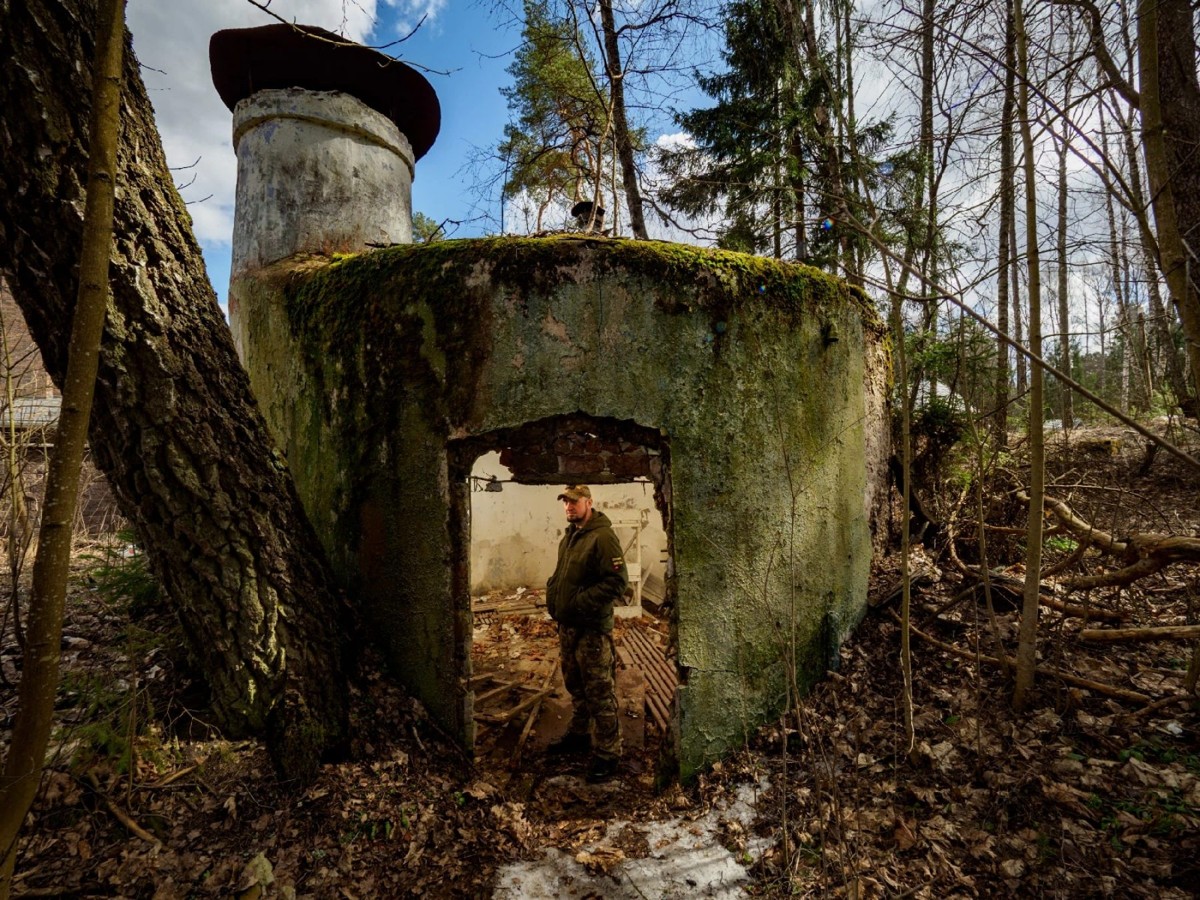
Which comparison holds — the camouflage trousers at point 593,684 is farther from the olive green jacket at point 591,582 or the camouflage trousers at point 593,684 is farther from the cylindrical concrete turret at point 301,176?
the cylindrical concrete turret at point 301,176

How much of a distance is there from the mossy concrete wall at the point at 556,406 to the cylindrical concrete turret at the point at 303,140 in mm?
1318

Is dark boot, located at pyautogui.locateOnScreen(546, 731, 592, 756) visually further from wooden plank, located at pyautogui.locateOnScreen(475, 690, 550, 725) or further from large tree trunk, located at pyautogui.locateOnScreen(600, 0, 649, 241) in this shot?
large tree trunk, located at pyautogui.locateOnScreen(600, 0, 649, 241)

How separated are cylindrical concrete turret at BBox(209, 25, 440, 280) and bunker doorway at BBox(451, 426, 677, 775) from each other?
2.66 metres

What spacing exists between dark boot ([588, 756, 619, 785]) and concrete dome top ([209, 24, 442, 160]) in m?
5.80

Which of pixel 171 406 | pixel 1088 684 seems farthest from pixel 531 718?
pixel 1088 684

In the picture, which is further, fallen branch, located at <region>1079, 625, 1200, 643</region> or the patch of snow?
fallen branch, located at <region>1079, 625, 1200, 643</region>

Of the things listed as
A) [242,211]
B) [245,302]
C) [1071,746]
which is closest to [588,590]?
[1071,746]

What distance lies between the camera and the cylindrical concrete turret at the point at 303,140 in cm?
504

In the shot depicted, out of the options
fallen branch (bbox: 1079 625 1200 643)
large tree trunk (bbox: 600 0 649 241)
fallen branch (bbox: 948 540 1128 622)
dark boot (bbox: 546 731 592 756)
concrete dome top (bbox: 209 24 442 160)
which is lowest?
dark boot (bbox: 546 731 592 756)

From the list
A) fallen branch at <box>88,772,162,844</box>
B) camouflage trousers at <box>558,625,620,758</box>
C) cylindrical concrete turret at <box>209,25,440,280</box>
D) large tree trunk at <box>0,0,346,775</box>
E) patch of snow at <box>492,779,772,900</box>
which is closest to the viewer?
large tree trunk at <box>0,0,346,775</box>

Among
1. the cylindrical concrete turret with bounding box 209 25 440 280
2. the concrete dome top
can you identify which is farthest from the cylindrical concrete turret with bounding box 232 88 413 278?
the concrete dome top

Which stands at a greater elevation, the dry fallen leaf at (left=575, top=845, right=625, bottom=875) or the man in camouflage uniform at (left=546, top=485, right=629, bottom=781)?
the man in camouflage uniform at (left=546, top=485, right=629, bottom=781)

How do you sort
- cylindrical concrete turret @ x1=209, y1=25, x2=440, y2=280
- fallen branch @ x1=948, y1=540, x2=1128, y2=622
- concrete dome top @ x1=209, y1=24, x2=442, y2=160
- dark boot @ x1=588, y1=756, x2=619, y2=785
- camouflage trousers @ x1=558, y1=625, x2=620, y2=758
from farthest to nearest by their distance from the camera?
cylindrical concrete turret @ x1=209, y1=25, x2=440, y2=280 < concrete dome top @ x1=209, y1=24, x2=442, y2=160 < camouflage trousers @ x1=558, y1=625, x2=620, y2=758 < dark boot @ x1=588, y1=756, x2=619, y2=785 < fallen branch @ x1=948, y1=540, x2=1128, y2=622

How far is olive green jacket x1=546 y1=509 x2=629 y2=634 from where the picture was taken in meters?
4.74
